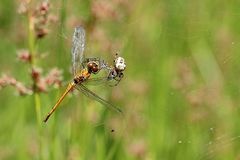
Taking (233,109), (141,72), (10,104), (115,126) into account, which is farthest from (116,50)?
(10,104)

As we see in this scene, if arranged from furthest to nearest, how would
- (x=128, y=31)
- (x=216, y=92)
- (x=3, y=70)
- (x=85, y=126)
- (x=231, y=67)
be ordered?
1. (x=3, y=70)
2. (x=128, y=31)
3. (x=85, y=126)
4. (x=216, y=92)
5. (x=231, y=67)

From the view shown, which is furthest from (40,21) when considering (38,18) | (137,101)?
(137,101)

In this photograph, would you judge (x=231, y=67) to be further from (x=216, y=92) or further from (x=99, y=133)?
(x=99, y=133)

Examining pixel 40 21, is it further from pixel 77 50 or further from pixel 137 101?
pixel 137 101

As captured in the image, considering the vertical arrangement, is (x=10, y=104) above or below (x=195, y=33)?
above

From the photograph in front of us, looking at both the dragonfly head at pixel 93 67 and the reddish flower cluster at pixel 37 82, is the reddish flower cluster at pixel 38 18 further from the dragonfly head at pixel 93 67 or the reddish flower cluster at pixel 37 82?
the dragonfly head at pixel 93 67

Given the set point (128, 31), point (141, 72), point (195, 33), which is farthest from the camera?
point (141, 72)

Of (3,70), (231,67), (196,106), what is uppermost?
(3,70)
